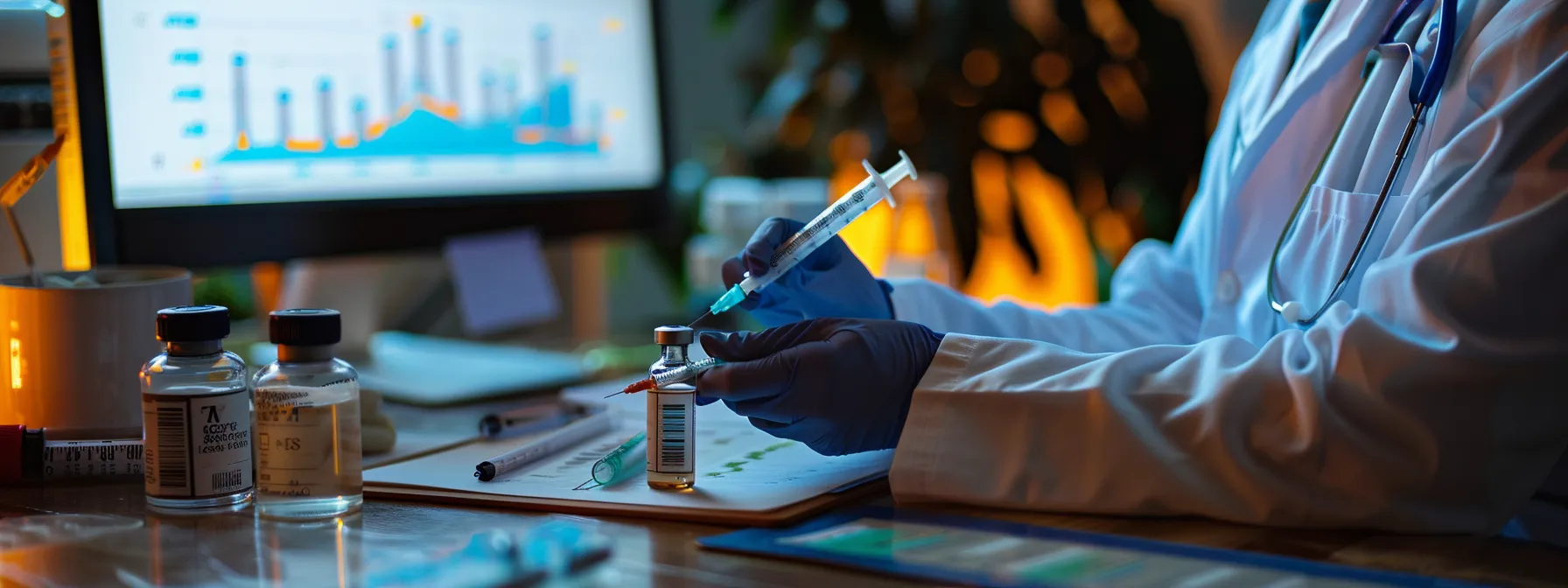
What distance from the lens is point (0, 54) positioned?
90 centimetres

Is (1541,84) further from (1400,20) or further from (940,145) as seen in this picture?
(940,145)

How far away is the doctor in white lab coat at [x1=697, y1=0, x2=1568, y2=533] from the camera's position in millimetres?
687

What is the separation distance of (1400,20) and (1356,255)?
23 cm

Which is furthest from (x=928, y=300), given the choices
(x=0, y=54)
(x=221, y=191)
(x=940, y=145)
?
(x=940, y=145)

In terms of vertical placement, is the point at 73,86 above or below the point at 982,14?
below

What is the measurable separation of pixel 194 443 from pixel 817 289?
44cm

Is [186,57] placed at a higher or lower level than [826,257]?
higher

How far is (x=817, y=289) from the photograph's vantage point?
91 cm

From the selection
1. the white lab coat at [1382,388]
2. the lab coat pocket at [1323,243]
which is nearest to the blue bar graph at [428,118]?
the white lab coat at [1382,388]

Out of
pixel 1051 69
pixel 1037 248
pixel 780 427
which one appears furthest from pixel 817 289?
pixel 1037 248

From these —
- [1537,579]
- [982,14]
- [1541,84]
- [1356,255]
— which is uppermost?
[982,14]

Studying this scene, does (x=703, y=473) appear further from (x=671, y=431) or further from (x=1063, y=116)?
(x=1063, y=116)

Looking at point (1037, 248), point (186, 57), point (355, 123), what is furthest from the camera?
point (1037, 248)

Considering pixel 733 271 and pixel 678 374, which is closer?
pixel 678 374
